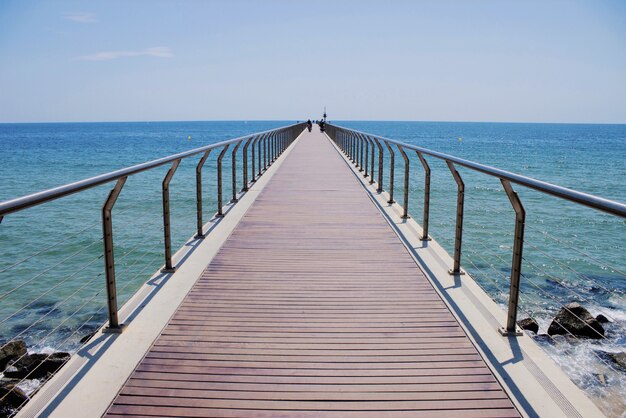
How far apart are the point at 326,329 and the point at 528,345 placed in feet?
4.01

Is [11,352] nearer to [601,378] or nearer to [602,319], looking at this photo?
[601,378]

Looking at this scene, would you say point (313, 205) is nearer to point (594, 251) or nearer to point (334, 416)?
point (334, 416)

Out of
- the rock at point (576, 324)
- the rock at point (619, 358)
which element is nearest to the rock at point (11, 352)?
the rock at point (576, 324)

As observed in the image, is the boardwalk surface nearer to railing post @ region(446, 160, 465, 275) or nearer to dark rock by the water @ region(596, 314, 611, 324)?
railing post @ region(446, 160, 465, 275)

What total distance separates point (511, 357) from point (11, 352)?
716 cm

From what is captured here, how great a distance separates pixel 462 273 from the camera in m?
4.47

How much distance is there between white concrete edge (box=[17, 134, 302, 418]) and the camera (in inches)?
96.0

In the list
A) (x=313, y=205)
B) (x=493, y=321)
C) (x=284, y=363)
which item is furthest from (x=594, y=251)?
(x=284, y=363)

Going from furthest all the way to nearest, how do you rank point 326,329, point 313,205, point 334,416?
point 313,205 → point 326,329 → point 334,416

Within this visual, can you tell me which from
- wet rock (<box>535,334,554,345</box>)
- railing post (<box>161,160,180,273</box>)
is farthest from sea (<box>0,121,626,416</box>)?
railing post (<box>161,160,180,273</box>)

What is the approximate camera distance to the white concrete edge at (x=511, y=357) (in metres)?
2.47

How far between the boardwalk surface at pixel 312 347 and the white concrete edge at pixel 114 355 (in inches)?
3.0

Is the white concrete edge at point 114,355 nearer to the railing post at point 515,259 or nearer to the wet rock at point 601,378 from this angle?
the railing post at point 515,259

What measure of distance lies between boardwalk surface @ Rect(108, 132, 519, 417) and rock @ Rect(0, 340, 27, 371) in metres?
4.31
